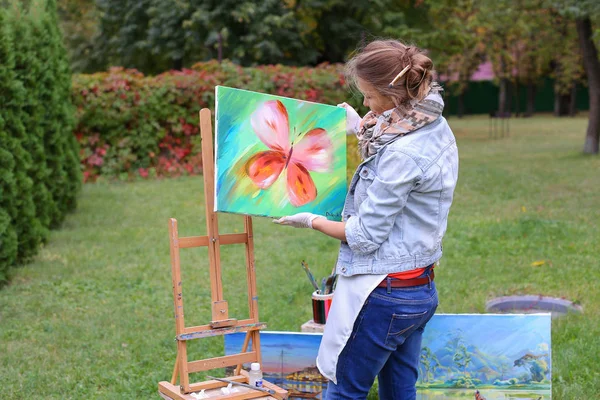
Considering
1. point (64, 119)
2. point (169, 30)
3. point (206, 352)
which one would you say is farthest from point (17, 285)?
point (169, 30)

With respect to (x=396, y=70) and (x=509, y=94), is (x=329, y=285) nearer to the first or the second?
(x=396, y=70)

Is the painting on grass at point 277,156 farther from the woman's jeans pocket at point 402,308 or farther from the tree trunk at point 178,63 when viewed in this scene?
the tree trunk at point 178,63

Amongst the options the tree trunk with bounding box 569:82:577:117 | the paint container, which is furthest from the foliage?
the tree trunk with bounding box 569:82:577:117

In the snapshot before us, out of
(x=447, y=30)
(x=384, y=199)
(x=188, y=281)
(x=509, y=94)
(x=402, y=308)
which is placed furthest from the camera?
(x=509, y=94)

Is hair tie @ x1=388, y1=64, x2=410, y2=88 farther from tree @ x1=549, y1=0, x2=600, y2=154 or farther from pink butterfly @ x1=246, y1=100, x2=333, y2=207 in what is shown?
tree @ x1=549, y1=0, x2=600, y2=154

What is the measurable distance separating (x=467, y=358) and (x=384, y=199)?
4.85 feet

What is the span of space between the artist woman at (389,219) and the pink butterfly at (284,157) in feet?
1.50

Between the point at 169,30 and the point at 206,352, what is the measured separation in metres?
13.9

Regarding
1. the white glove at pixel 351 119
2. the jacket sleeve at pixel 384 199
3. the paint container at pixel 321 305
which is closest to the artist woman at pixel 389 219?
the jacket sleeve at pixel 384 199

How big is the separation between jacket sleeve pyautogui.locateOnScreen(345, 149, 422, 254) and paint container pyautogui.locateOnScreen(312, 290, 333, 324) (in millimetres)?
1170

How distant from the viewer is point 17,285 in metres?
6.01

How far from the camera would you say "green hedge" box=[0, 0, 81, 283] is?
6219 millimetres

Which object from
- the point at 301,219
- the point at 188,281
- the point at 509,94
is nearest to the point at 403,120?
the point at 301,219

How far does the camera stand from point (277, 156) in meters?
3.09
